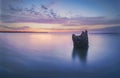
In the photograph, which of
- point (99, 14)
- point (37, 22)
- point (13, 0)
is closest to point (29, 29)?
point (37, 22)

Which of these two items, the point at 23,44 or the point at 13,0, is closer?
the point at 13,0

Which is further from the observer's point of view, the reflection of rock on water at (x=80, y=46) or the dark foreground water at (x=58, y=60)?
the reflection of rock on water at (x=80, y=46)

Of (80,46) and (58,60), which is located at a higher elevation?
(80,46)

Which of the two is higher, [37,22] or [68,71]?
[37,22]

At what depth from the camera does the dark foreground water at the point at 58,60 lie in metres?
1.99

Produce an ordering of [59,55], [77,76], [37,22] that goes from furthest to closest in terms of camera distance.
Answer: [59,55] → [37,22] → [77,76]

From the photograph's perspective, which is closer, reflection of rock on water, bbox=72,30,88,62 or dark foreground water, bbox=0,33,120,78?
dark foreground water, bbox=0,33,120,78

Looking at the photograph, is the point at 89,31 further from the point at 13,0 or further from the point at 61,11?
the point at 13,0

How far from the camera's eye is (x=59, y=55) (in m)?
2.25

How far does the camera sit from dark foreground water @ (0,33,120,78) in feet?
6.53

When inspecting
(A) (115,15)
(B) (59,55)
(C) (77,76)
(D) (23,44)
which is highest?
(A) (115,15)

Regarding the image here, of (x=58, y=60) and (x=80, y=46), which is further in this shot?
(x=80, y=46)

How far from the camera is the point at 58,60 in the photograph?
2.12 m

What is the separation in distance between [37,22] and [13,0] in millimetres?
337
